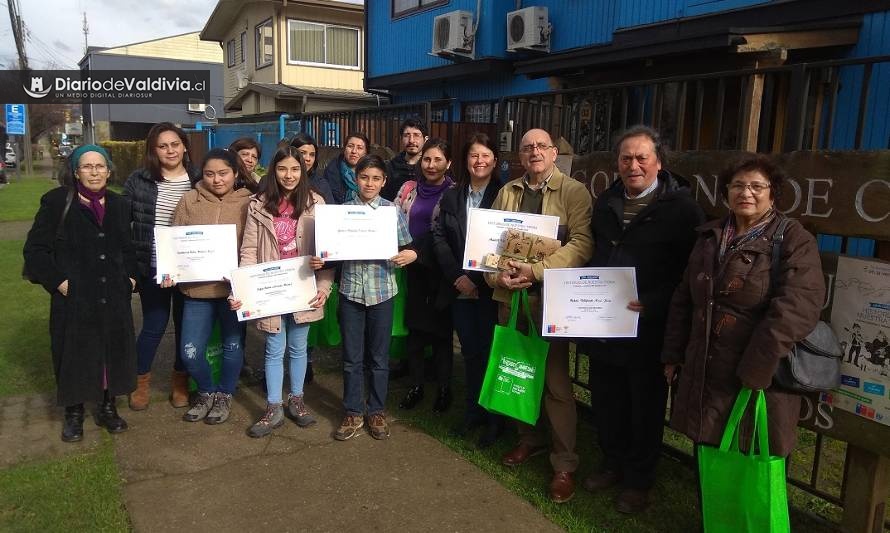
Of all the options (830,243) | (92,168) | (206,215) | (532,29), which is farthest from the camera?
(532,29)

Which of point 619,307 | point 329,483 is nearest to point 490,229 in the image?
point 619,307

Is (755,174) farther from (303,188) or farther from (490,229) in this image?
(303,188)

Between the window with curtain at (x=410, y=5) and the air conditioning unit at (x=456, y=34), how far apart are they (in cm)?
A: 117

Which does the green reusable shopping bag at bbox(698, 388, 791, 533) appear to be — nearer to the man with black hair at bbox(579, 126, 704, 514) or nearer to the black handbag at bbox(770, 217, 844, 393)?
the black handbag at bbox(770, 217, 844, 393)

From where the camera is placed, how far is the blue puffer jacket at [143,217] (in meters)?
4.52

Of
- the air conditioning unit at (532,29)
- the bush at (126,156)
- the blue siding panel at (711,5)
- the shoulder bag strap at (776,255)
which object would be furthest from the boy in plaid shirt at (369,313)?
the bush at (126,156)

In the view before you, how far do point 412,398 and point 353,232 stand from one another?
60.6 inches

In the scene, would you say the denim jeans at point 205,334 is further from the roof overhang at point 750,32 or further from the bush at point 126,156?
the bush at point 126,156

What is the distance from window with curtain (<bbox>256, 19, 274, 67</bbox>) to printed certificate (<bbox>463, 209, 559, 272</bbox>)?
20764 millimetres

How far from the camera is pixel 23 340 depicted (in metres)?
6.36

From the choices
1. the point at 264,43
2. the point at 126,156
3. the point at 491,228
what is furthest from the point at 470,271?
the point at 126,156

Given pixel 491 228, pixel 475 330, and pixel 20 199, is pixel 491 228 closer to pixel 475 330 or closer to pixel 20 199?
pixel 475 330

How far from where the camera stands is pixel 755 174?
2.75 meters

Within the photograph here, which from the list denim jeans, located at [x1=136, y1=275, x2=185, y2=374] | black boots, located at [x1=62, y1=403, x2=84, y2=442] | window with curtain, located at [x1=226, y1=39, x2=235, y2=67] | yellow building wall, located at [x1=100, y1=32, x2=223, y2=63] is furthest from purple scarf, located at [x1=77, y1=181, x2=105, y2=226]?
yellow building wall, located at [x1=100, y1=32, x2=223, y2=63]
